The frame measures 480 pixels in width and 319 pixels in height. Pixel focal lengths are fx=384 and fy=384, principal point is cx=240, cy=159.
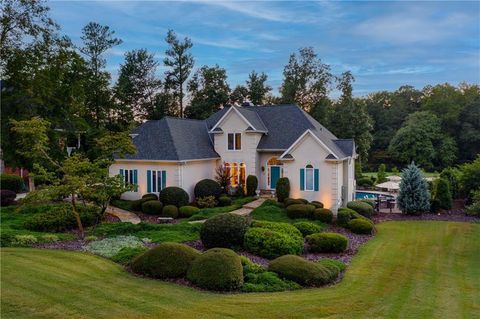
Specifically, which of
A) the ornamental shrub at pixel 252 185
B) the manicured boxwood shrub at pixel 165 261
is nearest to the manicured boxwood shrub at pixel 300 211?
the ornamental shrub at pixel 252 185

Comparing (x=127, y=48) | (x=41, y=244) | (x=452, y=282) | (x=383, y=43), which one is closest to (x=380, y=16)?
(x=383, y=43)

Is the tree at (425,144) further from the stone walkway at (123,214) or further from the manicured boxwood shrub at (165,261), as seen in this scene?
the manicured boxwood shrub at (165,261)

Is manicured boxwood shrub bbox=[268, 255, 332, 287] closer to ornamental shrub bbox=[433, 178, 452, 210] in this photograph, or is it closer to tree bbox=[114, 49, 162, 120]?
ornamental shrub bbox=[433, 178, 452, 210]

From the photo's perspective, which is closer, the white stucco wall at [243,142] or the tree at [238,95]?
the white stucco wall at [243,142]

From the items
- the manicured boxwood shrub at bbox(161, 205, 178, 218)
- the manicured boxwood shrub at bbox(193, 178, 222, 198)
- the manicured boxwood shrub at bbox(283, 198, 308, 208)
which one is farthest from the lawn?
the manicured boxwood shrub at bbox(193, 178, 222, 198)

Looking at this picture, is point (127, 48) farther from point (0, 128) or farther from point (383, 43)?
point (383, 43)

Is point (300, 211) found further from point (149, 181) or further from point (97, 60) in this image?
point (97, 60)
